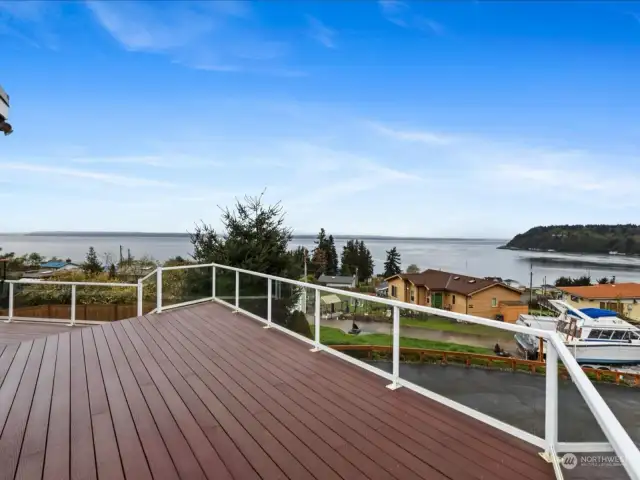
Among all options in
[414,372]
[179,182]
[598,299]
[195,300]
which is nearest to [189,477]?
[414,372]

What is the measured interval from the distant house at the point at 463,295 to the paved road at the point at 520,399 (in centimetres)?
1136

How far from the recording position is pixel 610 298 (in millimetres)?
28047

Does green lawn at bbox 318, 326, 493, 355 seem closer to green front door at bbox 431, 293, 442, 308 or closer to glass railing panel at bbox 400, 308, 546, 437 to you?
glass railing panel at bbox 400, 308, 546, 437

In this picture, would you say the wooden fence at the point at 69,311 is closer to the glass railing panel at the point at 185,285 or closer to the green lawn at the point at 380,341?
the glass railing panel at the point at 185,285

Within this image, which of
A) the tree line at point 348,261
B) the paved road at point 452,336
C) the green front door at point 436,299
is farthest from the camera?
the tree line at point 348,261

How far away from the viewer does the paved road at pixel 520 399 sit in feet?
4.85

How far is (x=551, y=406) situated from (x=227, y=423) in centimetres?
201

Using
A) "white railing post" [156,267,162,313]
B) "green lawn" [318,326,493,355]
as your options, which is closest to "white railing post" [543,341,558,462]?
"green lawn" [318,326,493,355]

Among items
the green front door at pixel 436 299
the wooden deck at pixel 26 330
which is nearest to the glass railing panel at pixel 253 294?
the wooden deck at pixel 26 330

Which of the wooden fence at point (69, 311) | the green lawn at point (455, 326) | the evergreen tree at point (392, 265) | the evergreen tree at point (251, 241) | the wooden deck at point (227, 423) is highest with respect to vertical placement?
the evergreen tree at point (251, 241)

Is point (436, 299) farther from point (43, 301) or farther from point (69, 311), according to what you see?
point (43, 301)

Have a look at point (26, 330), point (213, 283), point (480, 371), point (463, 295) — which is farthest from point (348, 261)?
point (480, 371)

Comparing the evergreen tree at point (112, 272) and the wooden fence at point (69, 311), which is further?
the evergreen tree at point (112, 272)

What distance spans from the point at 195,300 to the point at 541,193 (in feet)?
159
